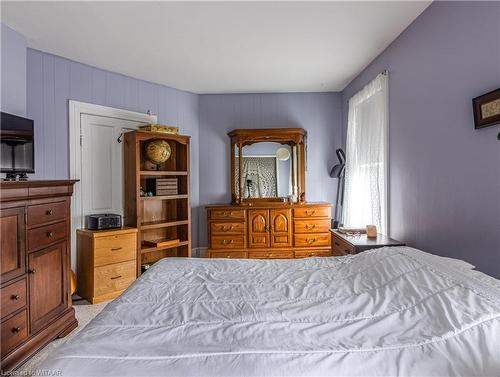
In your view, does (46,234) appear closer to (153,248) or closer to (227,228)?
(153,248)

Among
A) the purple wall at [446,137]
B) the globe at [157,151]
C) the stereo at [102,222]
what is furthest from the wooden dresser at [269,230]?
the purple wall at [446,137]

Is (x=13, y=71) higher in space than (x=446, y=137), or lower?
higher

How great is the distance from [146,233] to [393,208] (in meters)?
2.85

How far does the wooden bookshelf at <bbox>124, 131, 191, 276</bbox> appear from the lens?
3.45 m

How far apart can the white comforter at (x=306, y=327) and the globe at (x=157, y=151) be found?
89.8 inches

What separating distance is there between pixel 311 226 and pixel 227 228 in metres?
1.11

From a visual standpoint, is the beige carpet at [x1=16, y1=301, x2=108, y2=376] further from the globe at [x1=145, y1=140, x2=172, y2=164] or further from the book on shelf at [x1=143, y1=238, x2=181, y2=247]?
the globe at [x1=145, y1=140, x2=172, y2=164]

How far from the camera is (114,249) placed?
3.13 meters

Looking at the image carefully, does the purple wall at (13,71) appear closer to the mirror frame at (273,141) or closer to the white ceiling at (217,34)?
the white ceiling at (217,34)

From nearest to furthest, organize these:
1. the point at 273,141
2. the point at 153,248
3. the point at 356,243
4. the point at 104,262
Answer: the point at 356,243
the point at 104,262
the point at 153,248
the point at 273,141

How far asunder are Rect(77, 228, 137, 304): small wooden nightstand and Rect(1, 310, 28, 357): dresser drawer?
101 centimetres

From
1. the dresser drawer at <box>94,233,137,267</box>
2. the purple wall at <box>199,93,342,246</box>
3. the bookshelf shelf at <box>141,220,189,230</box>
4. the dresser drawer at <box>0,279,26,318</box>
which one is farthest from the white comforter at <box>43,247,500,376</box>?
the purple wall at <box>199,93,342,246</box>

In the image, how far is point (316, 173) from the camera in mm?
4441

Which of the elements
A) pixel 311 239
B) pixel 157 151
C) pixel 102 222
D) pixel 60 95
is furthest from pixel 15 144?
pixel 311 239
